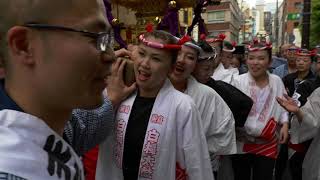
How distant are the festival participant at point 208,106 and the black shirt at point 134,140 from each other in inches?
30.3

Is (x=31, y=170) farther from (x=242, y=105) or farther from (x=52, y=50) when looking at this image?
(x=242, y=105)

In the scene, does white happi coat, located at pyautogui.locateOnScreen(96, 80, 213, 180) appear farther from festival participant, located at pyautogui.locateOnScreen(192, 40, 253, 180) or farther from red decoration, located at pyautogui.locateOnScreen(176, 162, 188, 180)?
festival participant, located at pyautogui.locateOnScreen(192, 40, 253, 180)

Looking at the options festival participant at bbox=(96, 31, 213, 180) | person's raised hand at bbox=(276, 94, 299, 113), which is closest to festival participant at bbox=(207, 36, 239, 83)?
person's raised hand at bbox=(276, 94, 299, 113)

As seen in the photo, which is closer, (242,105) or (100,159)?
(100,159)

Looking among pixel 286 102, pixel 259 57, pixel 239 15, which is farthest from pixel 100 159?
pixel 239 15

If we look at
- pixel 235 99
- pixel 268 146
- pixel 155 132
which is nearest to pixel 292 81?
pixel 268 146

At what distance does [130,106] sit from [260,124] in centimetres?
196

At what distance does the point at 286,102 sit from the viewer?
372 centimetres

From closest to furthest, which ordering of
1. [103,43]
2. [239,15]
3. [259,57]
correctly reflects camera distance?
[103,43], [259,57], [239,15]

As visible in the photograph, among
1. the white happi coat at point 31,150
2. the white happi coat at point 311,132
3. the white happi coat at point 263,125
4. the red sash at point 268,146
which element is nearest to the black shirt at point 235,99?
the white happi coat at point 263,125

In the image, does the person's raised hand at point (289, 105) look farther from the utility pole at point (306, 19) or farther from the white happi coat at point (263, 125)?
the utility pole at point (306, 19)

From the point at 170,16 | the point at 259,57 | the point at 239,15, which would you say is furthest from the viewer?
the point at 239,15

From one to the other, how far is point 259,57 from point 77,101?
356 cm

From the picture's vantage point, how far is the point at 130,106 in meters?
2.47
